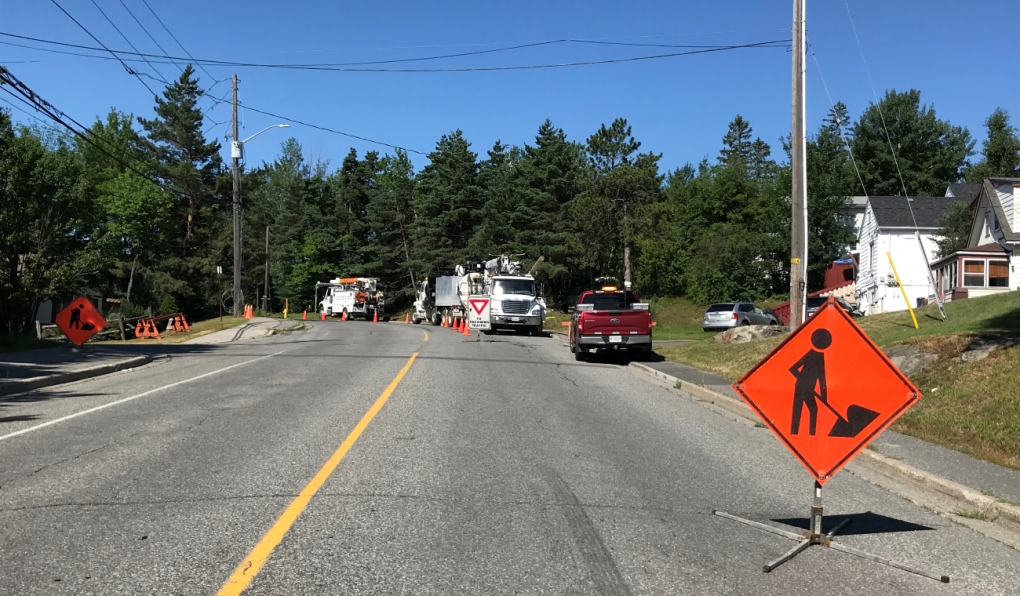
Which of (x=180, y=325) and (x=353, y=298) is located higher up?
(x=353, y=298)

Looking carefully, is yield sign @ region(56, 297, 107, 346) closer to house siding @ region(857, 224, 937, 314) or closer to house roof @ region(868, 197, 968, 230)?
house siding @ region(857, 224, 937, 314)

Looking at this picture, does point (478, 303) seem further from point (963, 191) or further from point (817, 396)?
point (963, 191)

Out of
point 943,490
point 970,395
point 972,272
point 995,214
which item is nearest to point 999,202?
point 995,214

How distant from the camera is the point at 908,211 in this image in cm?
4591

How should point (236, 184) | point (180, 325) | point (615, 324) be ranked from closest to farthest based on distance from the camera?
point (615, 324)
point (236, 184)
point (180, 325)

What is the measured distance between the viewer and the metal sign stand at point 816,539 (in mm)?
5300

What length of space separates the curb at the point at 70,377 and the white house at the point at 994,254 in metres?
30.4

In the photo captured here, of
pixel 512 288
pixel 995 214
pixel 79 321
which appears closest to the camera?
pixel 79 321

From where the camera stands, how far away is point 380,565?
16.8ft

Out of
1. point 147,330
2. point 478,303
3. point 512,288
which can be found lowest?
point 147,330

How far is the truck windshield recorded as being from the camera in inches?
1427

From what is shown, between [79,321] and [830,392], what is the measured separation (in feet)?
65.1

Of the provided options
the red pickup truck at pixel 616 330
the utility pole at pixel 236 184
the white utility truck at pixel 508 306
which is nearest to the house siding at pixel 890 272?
the white utility truck at pixel 508 306

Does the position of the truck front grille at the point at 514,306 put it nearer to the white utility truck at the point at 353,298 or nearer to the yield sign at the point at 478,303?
the yield sign at the point at 478,303
